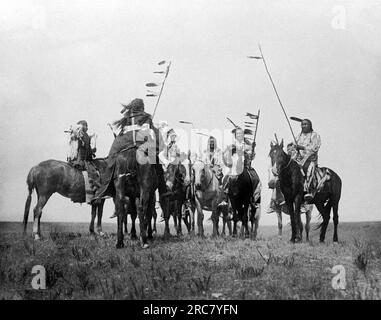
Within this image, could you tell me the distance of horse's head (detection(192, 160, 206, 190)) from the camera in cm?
1152

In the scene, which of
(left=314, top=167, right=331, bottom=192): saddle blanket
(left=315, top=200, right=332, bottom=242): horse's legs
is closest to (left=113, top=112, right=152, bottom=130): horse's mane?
(left=314, top=167, right=331, bottom=192): saddle blanket

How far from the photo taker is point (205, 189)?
11766 millimetres

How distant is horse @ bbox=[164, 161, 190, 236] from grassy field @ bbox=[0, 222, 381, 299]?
1036mm

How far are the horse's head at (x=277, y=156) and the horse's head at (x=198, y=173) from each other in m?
1.57

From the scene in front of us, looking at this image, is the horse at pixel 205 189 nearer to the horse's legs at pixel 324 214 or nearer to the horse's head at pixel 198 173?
the horse's head at pixel 198 173

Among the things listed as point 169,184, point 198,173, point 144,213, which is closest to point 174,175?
point 169,184

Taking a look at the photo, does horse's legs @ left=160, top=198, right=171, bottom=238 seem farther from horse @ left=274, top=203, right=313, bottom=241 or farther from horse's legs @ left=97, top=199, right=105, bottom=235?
horse @ left=274, top=203, right=313, bottom=241

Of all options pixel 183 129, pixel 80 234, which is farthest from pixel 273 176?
pixel 80 234

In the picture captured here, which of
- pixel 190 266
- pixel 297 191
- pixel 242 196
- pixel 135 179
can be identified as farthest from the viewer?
pixel 242 196

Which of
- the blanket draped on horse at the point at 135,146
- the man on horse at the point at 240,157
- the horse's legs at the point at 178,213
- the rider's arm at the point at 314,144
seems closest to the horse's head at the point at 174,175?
the horse's legs at the point at 178,213

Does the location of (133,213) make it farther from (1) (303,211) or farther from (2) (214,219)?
(1) (303,211)

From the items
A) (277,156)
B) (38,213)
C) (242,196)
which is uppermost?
(277,156)

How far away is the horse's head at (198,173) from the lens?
1152cm

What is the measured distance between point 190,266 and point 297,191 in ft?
8.01
